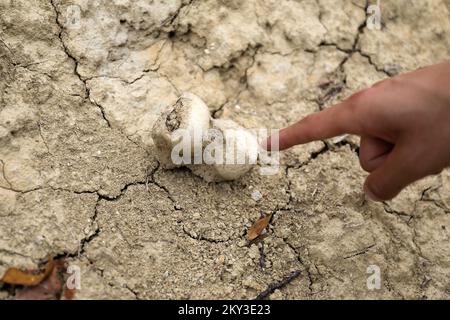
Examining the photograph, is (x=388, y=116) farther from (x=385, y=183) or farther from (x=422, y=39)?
(x=422, y=39)

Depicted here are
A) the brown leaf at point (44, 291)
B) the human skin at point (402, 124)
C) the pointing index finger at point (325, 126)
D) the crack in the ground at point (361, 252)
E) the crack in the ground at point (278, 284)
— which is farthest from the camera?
the crack in the ground at point (361, 252)

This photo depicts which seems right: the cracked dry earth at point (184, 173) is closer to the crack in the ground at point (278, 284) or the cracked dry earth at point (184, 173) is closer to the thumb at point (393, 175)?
the crack in the ground at point (278, 284)

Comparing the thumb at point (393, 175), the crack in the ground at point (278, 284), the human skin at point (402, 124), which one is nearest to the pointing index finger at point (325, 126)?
the human skin at point (402, 124)

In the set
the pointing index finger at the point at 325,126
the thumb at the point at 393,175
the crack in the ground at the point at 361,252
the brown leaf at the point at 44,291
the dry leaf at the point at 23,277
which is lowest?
the brown leaf at the point at 44,291

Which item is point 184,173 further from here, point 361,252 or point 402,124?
point 402,124

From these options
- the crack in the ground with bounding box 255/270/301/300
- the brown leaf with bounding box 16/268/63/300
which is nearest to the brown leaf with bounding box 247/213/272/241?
the crack in the ground with bounding box 255/270/301/300

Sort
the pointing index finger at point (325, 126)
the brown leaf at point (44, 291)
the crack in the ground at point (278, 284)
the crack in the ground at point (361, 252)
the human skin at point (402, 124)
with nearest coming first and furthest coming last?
the human skin at point (402, 124) < the pointing index finger at point (325, 126) < the brown leaf at point (44, 291) < the crack in the ground at point (278, 284) < the crack in the ground at point (361, 252)

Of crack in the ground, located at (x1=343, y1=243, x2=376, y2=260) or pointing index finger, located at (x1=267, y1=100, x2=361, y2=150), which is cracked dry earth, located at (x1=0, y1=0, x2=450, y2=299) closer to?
crack in the ground, located at (x1=343, y1=243, x2=376, y2=260)
